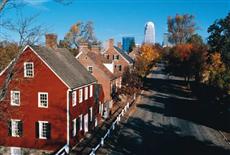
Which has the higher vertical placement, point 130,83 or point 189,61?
point 189,61

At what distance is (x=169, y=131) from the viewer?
37.9 meters

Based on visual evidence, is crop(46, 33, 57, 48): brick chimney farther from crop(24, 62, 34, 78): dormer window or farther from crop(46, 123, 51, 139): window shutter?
crop(46, 123, 51, 139): window shutter

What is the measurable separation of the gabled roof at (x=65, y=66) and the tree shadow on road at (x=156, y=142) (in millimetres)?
6946

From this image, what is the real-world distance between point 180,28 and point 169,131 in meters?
88.7

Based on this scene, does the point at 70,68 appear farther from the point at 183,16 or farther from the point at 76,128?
the point at 183,16

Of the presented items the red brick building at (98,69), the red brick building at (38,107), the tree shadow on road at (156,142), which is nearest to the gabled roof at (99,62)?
the red brick building at (98,69)

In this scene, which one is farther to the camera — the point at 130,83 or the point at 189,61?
the point at 189,61

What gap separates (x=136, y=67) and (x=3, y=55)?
42752mm

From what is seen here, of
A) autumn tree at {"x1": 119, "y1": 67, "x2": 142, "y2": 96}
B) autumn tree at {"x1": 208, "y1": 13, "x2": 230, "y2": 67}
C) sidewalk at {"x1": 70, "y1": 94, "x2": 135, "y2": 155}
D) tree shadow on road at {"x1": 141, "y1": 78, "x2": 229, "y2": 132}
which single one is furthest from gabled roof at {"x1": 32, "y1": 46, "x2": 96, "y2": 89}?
autumn tree at {"x1": 208, "y1": 13, "x2": 230, "y2": 67}

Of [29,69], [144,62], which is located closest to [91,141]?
[29,69]

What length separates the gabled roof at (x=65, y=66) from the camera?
1257 inches

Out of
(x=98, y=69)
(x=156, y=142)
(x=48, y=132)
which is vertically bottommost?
(x=156, y=142)

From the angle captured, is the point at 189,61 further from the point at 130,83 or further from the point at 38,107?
the point at 38,107

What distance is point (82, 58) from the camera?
52875 millimetres
